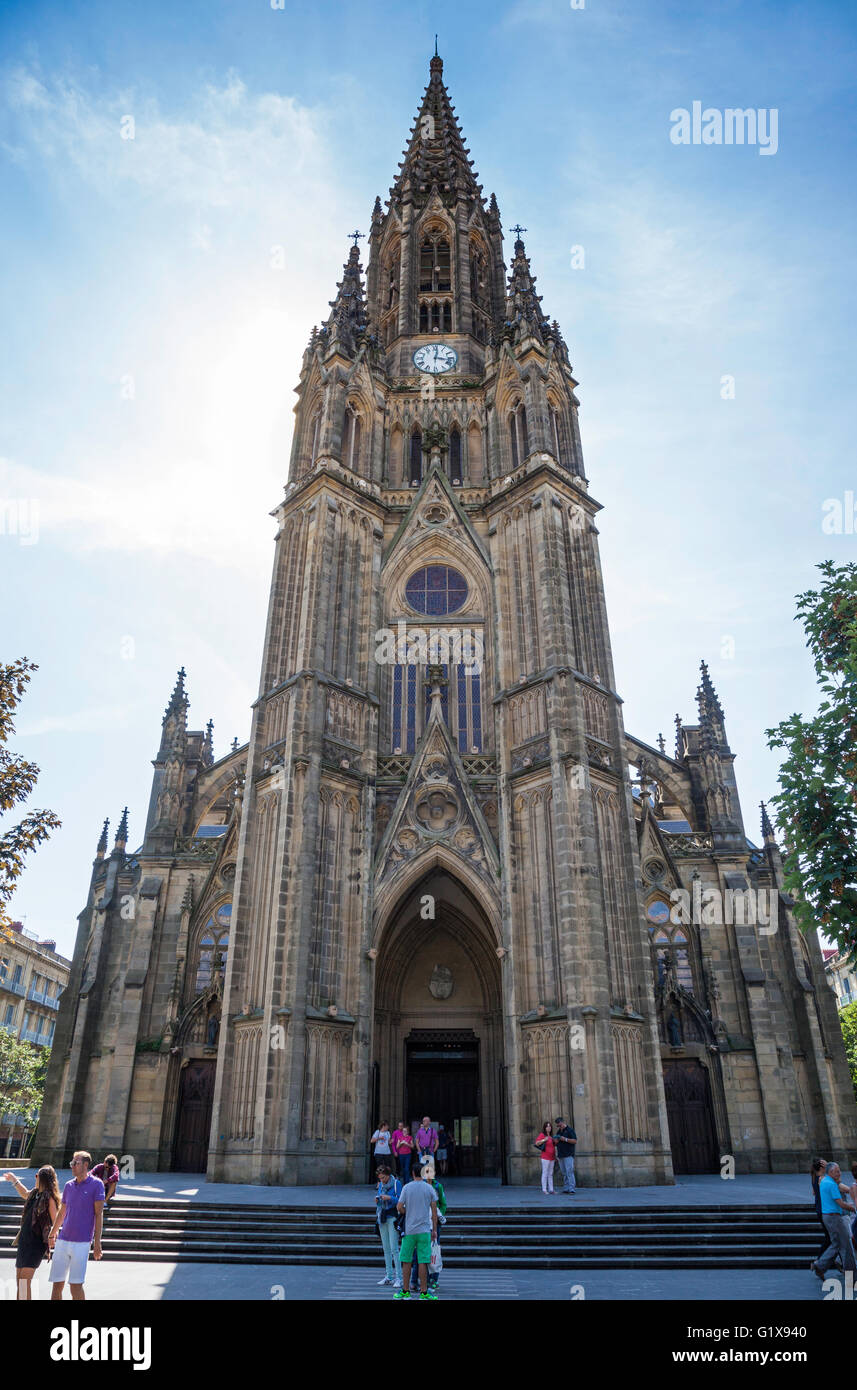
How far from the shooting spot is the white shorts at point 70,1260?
7.77 m

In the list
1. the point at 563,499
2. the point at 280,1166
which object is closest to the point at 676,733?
the point at 563,499

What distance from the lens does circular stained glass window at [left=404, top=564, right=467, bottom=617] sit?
28328 millimetres

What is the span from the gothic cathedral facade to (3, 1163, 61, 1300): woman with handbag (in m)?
12.1

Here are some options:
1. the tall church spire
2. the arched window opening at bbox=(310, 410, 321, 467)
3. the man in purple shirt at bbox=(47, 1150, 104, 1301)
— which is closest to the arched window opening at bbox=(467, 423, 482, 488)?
the arched window opening at bbox=(310, 410, 321, 467)

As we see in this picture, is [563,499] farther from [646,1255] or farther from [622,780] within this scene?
[646,1255]

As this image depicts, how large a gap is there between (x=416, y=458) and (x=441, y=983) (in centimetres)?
1783

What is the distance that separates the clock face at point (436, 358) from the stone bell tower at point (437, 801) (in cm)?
56

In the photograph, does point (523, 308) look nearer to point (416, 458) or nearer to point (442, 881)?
point (416, 458)

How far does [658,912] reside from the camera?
27.7 m

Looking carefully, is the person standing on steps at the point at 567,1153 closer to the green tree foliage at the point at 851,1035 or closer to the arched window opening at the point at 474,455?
the arched window opening at the point at 474,455

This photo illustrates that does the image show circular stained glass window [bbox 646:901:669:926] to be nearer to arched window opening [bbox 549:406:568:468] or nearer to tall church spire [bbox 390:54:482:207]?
arched window opening [bbox 549:406:568:468]

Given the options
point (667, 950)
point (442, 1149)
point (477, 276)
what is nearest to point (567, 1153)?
point (442, 1149)

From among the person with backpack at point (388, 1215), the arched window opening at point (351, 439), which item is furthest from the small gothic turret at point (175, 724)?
the person with backpack at point (388, 1215)

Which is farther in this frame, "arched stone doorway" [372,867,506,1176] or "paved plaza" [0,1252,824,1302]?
"arched stone doorway" [372,867,506,1176]
